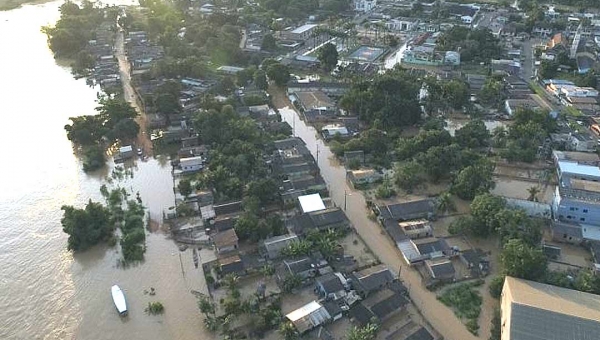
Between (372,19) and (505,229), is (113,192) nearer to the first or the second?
(505,229)

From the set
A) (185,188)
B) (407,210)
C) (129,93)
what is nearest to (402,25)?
(129,93)

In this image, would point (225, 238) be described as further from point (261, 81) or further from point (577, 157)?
point (577, 157)

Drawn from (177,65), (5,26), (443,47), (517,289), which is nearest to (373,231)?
(517,289)

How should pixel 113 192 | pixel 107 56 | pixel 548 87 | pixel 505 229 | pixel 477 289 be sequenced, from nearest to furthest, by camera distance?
pixel 477 289 < pixel 505 229 < pixel 113 192 < pixel 548 87 < pixel 107 56

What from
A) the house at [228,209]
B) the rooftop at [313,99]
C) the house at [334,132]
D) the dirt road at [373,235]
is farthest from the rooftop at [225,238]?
the rooftop at [313,99]

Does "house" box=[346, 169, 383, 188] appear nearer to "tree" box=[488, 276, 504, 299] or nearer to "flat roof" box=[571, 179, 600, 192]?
"tree" box=[488, 276, 504, 299]

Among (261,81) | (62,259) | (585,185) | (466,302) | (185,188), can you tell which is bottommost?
(466,302)

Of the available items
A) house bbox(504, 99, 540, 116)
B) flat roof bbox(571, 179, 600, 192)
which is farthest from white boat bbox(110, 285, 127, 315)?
house bbox(504, 99, 540, 116)
